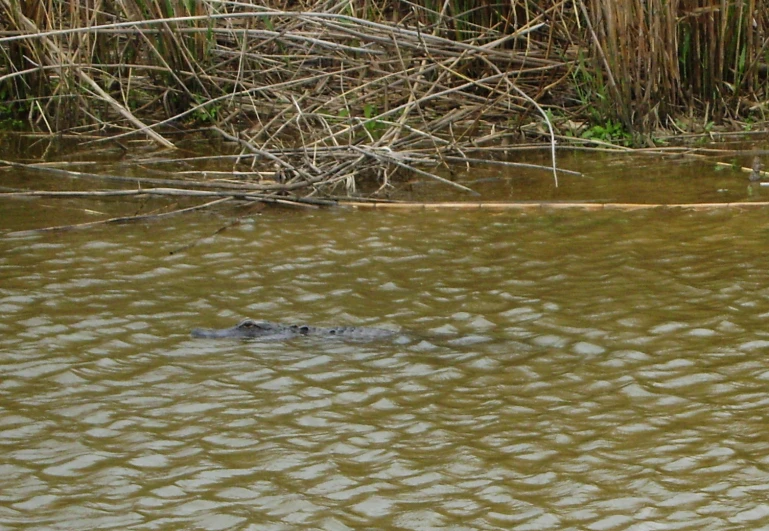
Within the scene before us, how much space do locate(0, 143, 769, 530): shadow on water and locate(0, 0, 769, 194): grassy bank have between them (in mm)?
1945

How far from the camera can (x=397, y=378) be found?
438 centimetres

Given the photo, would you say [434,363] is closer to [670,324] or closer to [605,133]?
[670,324]

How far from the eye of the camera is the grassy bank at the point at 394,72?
27.1 ft

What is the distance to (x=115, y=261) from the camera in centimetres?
596

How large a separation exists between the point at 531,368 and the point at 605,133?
4600 mm

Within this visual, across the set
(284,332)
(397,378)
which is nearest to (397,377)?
(397,378)

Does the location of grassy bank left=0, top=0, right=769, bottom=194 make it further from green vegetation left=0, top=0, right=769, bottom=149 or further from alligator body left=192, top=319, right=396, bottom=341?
alligator body left=192, top=319, right=396, bottom=341

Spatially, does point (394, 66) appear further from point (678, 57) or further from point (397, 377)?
point (397, 377)

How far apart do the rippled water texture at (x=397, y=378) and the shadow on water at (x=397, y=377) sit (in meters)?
0.01

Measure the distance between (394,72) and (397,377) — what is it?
16.9 ft

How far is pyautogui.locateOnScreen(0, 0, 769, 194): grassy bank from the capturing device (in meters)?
8.27

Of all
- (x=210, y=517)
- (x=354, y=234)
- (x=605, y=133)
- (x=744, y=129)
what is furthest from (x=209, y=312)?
(x=744, y=129)

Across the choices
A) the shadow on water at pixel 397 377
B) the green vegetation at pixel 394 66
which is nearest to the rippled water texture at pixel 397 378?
the shadow on water at pixel 397 377

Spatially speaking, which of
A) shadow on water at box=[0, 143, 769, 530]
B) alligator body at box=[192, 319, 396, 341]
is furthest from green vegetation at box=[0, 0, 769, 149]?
alligator body at box=[192, 319, 396, 341]
